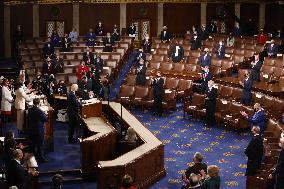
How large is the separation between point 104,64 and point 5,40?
6.77m

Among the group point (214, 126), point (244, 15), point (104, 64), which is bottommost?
point (214, 126)

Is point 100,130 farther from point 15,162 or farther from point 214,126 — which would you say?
point 214,126

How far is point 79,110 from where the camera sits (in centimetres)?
1320

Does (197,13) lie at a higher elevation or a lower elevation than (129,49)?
higher

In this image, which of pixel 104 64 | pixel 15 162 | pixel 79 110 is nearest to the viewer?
pixel 15 162

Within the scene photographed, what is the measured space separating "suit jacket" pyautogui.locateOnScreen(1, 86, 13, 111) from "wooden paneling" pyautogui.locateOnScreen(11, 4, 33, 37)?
12.5 metres

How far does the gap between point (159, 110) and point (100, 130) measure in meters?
5.07

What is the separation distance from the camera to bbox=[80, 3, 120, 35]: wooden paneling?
2689 centimetres

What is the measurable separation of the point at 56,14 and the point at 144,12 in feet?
13.9

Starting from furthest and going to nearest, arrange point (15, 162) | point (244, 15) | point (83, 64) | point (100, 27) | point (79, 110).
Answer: point (244, 15) → point (100, 27) → point (83, 64) → point (79, 110) → point (15, 162)

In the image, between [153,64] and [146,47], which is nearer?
[153,64]

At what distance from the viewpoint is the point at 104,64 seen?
20984mm

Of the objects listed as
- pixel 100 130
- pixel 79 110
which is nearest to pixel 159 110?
pixel 79 110

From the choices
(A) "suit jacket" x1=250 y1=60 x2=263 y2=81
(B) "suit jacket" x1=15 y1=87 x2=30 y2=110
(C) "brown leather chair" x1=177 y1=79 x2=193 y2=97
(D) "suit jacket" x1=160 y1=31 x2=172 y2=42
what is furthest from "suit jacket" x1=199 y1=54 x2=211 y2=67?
(B) "suit jacket" x1=15 y1=87 x2=30 y2=110
